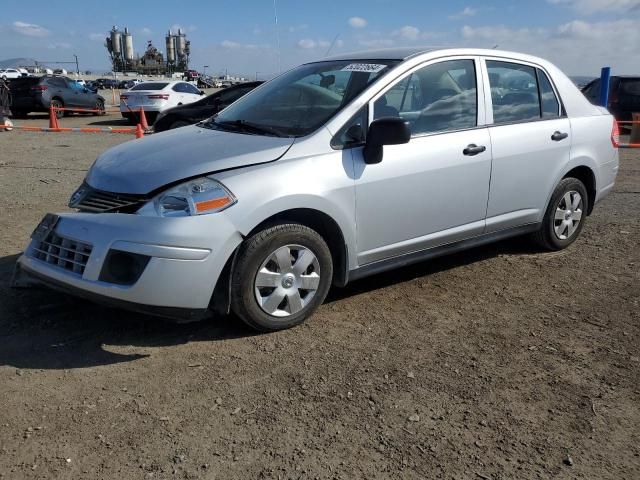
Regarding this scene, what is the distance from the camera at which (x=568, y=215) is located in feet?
17.4

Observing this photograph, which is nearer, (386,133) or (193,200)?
(193,200)

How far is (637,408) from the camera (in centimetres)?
290

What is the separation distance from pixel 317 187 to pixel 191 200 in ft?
2.52

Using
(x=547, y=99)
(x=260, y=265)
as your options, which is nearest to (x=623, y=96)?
(x=547, y=99)

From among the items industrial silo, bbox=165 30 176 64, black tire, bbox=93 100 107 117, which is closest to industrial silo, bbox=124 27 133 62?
industrial silo, bbox=165 30 176 64

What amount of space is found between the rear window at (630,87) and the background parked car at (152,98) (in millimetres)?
12361

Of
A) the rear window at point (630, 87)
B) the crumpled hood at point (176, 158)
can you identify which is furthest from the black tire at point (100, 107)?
the crumpled hood at point (176, 158)

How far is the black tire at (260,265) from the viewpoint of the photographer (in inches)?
132

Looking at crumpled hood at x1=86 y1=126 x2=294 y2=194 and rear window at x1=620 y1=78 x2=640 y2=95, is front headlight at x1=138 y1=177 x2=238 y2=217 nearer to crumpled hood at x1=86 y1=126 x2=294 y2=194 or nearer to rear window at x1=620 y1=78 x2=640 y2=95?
crumpled hood at x1=86 y1=126 x2=294 y2=194

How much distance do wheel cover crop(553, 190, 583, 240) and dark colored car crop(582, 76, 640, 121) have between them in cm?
1164

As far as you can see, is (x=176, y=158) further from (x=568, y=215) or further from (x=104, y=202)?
(x=568, y=215)

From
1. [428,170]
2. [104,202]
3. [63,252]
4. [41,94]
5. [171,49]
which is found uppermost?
[171,49]

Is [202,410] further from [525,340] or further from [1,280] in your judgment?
[1,280]

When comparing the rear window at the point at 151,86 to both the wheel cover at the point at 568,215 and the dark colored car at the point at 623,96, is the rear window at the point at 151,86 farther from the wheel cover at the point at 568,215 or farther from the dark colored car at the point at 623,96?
the wheel cover at the point at 568,215
